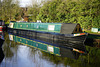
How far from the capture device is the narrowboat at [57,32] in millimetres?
15007

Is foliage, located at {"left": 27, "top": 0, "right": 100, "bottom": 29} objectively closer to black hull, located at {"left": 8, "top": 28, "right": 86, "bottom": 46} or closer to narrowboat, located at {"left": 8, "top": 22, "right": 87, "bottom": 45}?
narrowboat, located at {"left": 8, "top": 22, "right": 87, "bottom": 45}

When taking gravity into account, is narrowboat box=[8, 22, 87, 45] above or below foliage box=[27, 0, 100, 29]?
below

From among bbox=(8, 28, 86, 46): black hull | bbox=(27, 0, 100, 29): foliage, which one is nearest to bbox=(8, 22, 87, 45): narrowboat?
bbox=(8, 28, 86, 46): black hull

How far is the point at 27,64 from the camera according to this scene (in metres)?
9.45

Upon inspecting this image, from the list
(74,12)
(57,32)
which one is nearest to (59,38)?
(57,32)

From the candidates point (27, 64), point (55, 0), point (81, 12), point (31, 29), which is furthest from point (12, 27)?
point (27, 64)

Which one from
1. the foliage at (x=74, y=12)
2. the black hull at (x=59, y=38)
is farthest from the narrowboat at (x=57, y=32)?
the foliage at (x=74, y=12)

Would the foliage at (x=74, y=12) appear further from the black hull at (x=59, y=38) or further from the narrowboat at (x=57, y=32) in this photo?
the black hull at (x=59, y=38)

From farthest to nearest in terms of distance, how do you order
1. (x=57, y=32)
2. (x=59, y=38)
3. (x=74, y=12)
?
1. (x=74, y=12)
2. (x=57, y=32)
3. (x=59, y=38)

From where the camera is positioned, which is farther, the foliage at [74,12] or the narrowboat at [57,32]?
the foliage at [74,12]

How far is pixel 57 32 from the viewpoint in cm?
1714

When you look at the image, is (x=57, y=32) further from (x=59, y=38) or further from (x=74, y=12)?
(x=74, y=12)

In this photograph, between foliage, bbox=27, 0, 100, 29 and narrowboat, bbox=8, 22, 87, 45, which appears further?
foliage, bbox=27, 0, 100, 29

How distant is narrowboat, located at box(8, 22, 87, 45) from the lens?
15.0m
